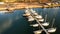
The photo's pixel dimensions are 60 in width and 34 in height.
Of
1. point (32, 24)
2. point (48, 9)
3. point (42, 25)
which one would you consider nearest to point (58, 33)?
point (42, 25)

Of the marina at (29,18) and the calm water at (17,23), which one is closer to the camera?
the calm water at (17,23)

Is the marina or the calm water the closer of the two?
the calm water

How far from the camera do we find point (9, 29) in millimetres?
41219

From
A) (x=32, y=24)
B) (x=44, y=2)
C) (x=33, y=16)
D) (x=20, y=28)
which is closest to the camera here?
(x=20, y=28)

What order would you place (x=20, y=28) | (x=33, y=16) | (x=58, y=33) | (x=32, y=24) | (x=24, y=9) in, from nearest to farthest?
(x=58, y=33) → (x=20, y=28) → (x=32, y=24) → (x=33, y=16) → (x=24, y=9)

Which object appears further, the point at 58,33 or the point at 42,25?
the point at 42,25

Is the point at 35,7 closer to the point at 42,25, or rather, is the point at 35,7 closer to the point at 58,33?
the point at 42,25

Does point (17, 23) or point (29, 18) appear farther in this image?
point (29, 18)

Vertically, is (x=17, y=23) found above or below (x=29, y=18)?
below

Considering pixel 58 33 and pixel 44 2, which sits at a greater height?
pixel 44 2

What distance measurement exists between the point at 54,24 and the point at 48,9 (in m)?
Result: 18.7

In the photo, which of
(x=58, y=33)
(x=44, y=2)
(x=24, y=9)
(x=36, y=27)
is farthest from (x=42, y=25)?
(x=44, y=2)

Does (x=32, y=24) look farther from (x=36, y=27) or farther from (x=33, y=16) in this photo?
(x=33, y=16)

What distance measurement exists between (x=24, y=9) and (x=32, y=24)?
1806 cm
